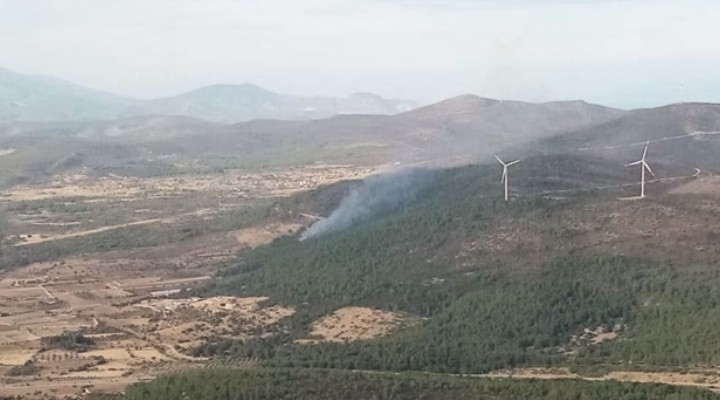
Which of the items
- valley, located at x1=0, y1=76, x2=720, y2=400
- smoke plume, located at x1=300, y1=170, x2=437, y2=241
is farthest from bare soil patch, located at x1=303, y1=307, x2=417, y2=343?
smoke plume, located at x1=300, y1=170, x2=437, y2=241

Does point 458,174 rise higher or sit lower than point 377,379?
higher

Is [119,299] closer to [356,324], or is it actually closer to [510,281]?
[356,324]

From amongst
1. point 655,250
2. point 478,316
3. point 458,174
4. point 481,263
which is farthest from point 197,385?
point 458,174

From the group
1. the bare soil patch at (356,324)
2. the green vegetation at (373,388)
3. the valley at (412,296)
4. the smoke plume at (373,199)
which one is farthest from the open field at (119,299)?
the green vegetation at (373,388)

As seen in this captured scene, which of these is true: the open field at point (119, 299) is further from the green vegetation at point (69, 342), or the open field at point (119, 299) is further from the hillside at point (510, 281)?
the hillside at point (510, 281)

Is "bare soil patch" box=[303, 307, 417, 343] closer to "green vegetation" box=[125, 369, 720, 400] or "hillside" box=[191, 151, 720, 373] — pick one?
"hillside" box=[191, 151, 720, 373]

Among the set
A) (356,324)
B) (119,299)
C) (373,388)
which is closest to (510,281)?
(356,324)

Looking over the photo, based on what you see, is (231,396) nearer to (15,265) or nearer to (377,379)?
(377,379)
